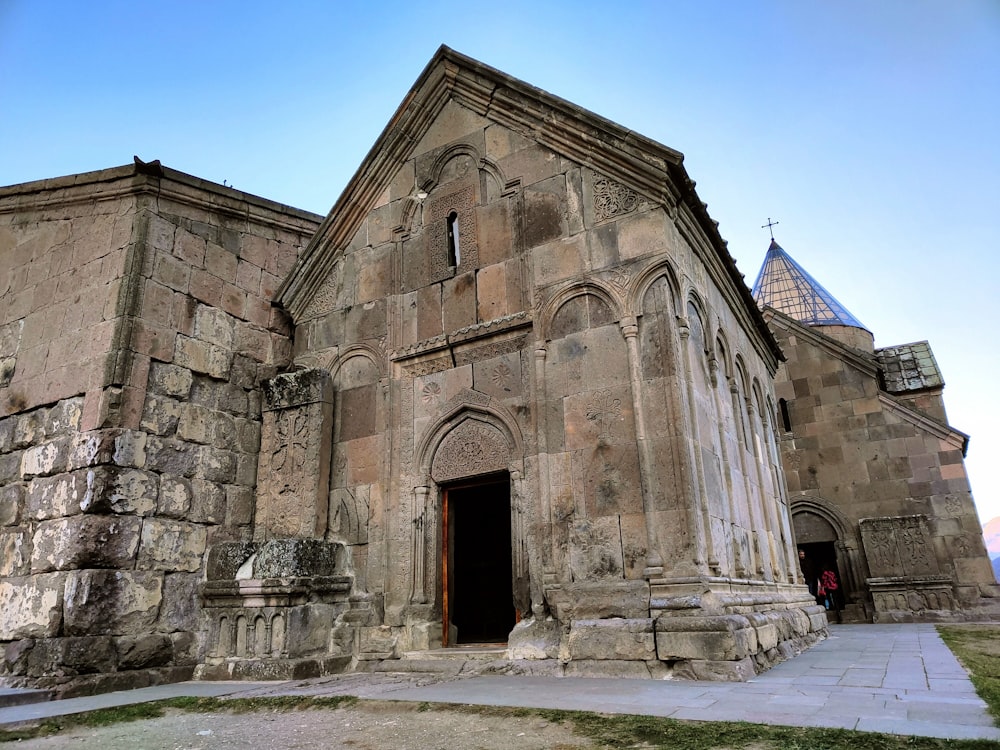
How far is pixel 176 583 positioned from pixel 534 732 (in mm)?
5009

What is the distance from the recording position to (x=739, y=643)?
5.38 meters

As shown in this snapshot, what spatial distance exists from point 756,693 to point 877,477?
12.7m

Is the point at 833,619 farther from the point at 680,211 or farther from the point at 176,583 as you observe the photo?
the point at 176,583

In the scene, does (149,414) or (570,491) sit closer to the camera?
(570,491)

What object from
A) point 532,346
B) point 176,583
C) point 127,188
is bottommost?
point 176,583

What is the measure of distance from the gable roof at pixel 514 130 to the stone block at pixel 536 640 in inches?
169

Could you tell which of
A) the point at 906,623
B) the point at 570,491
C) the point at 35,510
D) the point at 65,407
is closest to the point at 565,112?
the point at 570,491

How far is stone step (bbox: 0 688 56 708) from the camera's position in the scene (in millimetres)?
5609

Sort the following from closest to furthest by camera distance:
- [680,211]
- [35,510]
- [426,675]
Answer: [426,675]
[35,510]
[680,211]

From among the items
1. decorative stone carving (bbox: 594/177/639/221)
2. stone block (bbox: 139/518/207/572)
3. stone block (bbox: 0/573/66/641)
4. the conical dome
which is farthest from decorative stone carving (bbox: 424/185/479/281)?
the conical dome

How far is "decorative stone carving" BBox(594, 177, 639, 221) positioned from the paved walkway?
4515mm

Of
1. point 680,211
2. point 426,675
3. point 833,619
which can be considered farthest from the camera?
point 833,619

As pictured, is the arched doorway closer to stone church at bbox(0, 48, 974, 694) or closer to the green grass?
stone church at bbox(0, 48, 974, 694)

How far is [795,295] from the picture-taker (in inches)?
919
